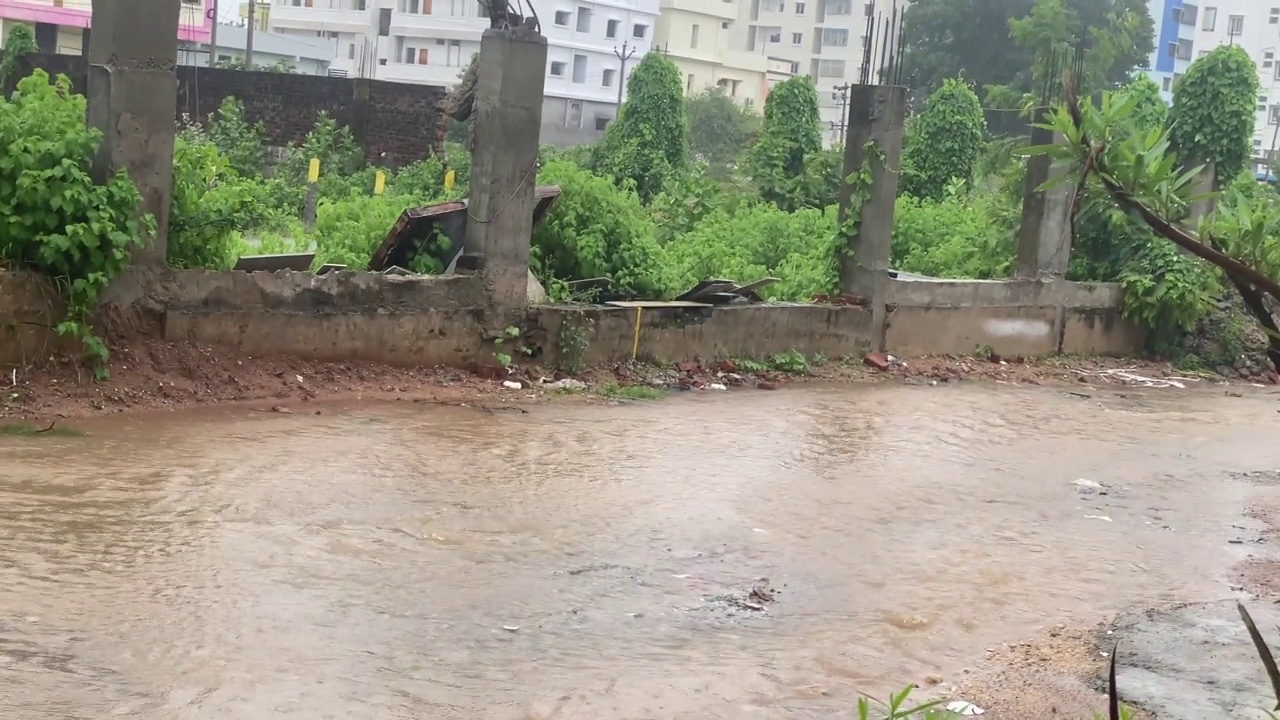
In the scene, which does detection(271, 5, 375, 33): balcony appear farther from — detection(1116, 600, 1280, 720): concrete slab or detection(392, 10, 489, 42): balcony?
detection(1116, 600, 1280, 720): concrete slab

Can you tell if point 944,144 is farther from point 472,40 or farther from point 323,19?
point 323,19

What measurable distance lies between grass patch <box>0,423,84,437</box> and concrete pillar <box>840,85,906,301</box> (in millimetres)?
7563

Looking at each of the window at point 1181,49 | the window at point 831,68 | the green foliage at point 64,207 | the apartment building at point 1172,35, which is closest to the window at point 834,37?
the window at point 831,68

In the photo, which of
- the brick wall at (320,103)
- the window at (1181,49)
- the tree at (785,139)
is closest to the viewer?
the tree at (785,139)

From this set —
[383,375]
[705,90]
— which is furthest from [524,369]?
[705,90]

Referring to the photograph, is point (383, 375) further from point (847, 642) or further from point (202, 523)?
point (847, 642)

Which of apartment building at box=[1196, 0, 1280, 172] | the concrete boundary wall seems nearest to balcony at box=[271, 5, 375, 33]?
apartment building at box=[1196, 0, 1280, 172]

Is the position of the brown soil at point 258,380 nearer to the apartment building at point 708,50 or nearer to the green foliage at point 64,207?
the green foliage at point 64,207

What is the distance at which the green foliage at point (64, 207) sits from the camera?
26.8 ft

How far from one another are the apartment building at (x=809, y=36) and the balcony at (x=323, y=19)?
19.8 metres

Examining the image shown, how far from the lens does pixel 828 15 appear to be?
2574 inches

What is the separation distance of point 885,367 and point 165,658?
361 inches

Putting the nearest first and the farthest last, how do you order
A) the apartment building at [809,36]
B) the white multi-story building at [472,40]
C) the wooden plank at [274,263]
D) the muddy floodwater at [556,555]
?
the muddy floodwater at [556,555], the wooden plank at [274,263], the white multi-story building at [472,40], the apartment building at [809,36]

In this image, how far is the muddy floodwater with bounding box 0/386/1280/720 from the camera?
191 inches
